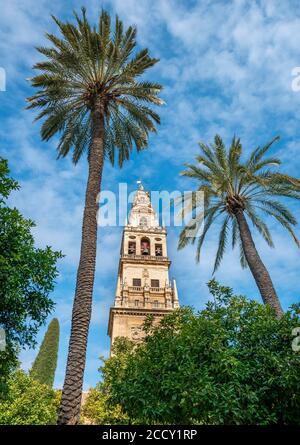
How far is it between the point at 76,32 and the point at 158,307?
113 ft

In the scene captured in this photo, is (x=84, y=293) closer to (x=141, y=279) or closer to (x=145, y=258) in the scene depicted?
(x=141, y=279)

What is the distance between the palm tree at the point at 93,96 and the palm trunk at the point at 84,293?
0.12 feet

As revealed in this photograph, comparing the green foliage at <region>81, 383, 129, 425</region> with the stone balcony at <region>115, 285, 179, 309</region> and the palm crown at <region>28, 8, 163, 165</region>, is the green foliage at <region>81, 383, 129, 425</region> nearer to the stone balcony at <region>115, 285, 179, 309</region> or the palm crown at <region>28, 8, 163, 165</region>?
the stone balcony at <region>115, 285, 179, 309</region>

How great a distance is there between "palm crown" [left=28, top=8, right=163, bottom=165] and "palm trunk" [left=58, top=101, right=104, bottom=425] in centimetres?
148

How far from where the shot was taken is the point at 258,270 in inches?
635

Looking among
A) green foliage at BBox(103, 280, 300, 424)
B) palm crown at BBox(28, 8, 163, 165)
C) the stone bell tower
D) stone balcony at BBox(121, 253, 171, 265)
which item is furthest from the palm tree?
stone balcony at BBox(121, 253, 171, 265)

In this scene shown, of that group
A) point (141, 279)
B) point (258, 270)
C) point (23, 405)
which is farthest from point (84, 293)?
point (141, 279)

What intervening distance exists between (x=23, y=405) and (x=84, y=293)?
17.6 metres

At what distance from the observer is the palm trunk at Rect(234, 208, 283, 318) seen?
15.2 metres

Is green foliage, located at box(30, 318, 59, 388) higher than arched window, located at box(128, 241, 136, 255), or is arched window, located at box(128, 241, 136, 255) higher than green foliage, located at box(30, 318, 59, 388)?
arched window, located at box(128, 241, 136, 255)

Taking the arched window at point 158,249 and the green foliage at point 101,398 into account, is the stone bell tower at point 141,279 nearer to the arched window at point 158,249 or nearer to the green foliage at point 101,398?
the arched window at point 158,249
